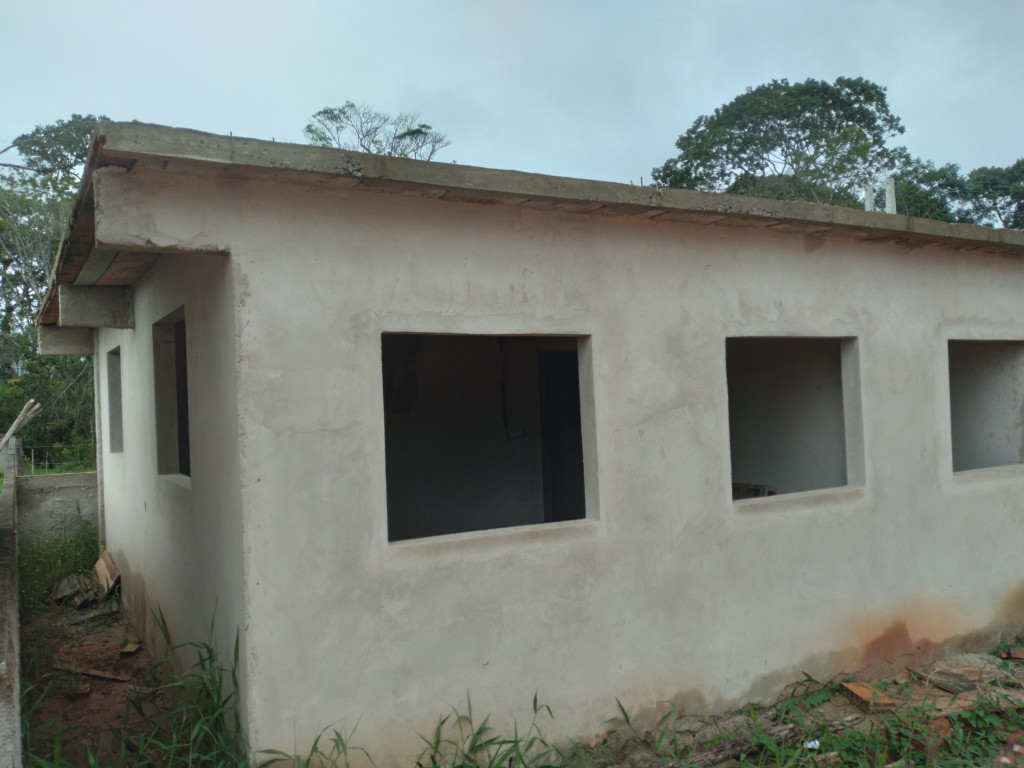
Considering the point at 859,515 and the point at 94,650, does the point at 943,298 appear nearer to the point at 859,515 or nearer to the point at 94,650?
the point at 859,515

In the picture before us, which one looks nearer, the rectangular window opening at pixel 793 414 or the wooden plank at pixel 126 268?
the wooden plank at pixel 126 268

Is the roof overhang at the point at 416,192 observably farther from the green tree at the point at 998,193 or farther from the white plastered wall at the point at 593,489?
the green tree at the point at 998,193

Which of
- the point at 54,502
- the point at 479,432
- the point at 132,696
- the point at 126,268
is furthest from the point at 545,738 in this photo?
the point at 54,502

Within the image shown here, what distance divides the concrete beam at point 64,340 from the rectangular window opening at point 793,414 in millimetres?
6646

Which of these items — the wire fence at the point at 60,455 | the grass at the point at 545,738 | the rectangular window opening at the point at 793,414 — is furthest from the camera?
the wire fence at the point at 60,455

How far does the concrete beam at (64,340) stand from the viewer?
8.74m

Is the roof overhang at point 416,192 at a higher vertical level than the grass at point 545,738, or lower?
higher

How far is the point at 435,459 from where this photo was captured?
7.92 meters

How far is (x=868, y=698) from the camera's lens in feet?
16.6

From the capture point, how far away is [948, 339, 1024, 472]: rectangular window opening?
22.3 ft

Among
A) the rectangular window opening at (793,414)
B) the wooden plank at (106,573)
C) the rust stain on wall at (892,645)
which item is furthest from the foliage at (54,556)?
the rust stain on wall at (892,645)

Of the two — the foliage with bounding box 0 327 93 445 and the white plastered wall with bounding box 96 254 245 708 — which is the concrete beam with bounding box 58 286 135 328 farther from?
the foliage with bounding box 0 327 93 445

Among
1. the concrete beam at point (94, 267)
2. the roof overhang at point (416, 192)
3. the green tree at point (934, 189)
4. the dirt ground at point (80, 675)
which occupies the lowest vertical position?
the dirt ground at point (80, 675)

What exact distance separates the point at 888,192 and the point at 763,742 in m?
6.31
